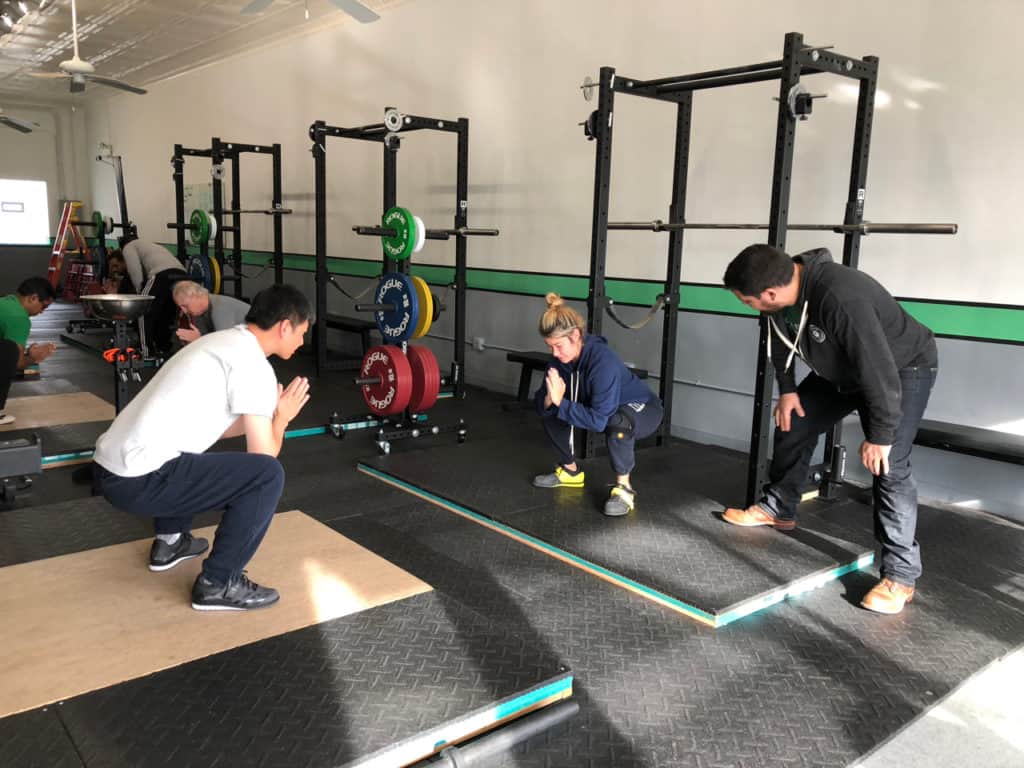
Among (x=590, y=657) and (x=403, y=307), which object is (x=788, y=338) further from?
(x=403, y=307)

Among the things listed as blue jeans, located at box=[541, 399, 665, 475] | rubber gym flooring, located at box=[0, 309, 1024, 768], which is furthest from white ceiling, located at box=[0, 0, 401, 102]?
rubber gym flooring, located at box=[0, 309, 1024, 768]

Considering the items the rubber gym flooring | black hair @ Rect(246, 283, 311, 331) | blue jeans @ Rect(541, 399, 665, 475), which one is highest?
black hair @ Rect(246, 283, 311, 331)

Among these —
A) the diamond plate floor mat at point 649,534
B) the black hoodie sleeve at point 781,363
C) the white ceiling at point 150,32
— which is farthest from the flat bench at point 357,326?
the black hoodie sleeve at point 781,363

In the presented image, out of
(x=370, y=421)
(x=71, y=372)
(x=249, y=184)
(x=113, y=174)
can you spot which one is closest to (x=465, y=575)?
(x=370, y=421)

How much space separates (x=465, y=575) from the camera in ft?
9.75

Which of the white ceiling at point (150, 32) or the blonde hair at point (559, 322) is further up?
the white ceiling at point (150, 32)

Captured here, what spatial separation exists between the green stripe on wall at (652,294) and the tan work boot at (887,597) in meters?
1.57

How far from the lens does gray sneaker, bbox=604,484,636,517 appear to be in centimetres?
345

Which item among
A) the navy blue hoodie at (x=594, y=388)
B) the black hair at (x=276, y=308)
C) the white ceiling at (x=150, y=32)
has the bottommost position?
the navy blue hoodie at (x=594, y=388)

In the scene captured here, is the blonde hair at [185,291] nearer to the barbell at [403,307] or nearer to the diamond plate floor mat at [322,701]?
the barbell at [403,307]

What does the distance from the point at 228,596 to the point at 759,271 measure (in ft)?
6.50

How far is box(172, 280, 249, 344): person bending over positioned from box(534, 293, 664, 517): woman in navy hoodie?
2250 millimetres

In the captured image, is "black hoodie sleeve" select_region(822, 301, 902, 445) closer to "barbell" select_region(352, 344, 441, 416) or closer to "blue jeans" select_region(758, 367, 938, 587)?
"blue jeans" select_region(758, 367, 938, 587)

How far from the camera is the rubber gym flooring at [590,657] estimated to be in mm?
1862
